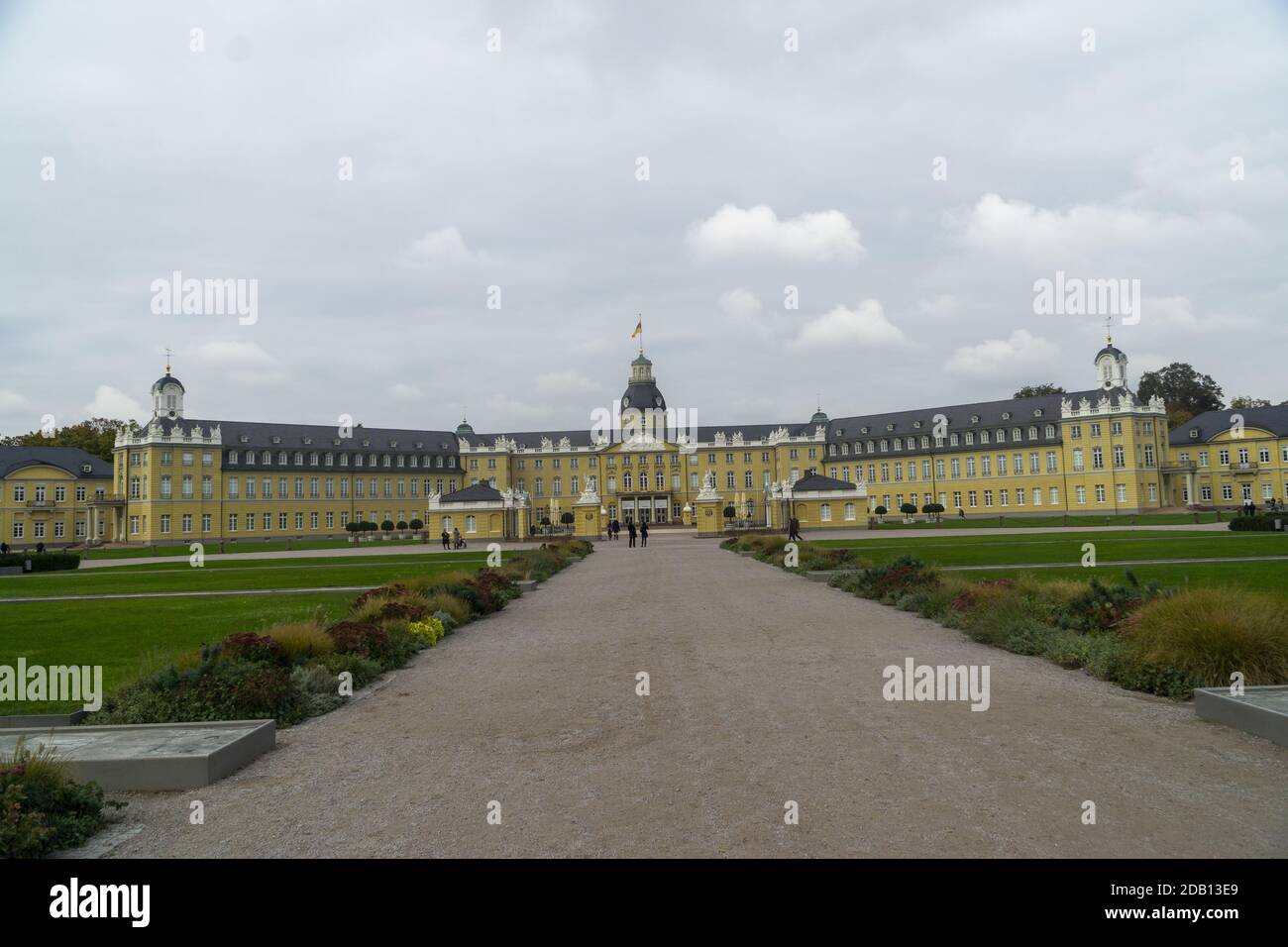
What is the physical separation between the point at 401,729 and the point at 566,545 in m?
36.2

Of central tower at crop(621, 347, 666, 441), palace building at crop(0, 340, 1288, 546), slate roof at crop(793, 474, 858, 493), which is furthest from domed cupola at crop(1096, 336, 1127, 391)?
central tower at crop(621, 347, 666, 441)

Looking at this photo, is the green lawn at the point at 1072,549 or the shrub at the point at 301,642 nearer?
the shrub at the point at 301,642

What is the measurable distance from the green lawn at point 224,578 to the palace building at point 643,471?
3288 cm

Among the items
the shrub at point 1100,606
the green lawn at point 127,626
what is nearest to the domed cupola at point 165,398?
the green lawn at point 127,626

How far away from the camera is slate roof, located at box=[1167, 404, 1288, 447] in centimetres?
8181

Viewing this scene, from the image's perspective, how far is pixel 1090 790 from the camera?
6246mm

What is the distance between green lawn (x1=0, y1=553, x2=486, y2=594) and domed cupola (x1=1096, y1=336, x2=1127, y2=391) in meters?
76.9

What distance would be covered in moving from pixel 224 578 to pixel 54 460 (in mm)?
75023

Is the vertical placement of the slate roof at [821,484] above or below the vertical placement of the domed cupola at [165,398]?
below

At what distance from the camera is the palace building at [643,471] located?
265 ft

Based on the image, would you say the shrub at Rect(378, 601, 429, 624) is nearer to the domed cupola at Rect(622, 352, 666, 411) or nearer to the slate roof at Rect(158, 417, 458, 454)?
the slate roof at Rect(158, 417, 458, 454)

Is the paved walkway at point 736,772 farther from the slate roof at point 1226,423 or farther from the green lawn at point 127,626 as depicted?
the slate roof at point 1226,423
